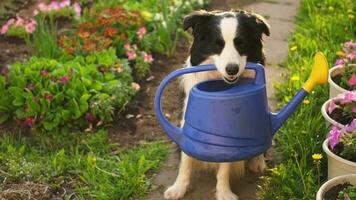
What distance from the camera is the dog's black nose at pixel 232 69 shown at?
2.94m

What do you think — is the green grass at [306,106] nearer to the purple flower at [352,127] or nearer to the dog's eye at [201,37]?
the purple flower at [352,127]

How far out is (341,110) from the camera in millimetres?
3322

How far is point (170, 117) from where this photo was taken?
4242 millimetres

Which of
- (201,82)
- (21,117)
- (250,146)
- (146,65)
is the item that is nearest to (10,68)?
(21,117)

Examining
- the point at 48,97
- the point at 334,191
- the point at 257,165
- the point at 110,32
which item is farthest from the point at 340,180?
the point at 110,32

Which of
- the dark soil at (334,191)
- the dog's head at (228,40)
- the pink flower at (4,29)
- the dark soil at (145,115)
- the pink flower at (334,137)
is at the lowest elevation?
the dark soil at (145,115)

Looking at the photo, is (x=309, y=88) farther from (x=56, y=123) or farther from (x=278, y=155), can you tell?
(x=56, y=123)

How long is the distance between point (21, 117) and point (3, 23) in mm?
1742

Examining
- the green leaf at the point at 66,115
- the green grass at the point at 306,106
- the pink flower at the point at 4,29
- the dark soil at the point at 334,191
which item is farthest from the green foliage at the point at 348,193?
the pink flower at the point at 4,29

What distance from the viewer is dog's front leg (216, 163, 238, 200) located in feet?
10.7

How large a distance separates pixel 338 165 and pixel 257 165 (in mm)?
678

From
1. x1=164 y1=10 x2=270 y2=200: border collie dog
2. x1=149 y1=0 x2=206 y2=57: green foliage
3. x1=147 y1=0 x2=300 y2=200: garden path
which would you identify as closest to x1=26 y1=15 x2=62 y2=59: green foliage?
x1=149 y1=0 x2=206 y2=57: green foliage

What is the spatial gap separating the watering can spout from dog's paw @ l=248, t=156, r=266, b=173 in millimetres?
418

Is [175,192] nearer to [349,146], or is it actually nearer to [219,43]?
[219,43]
